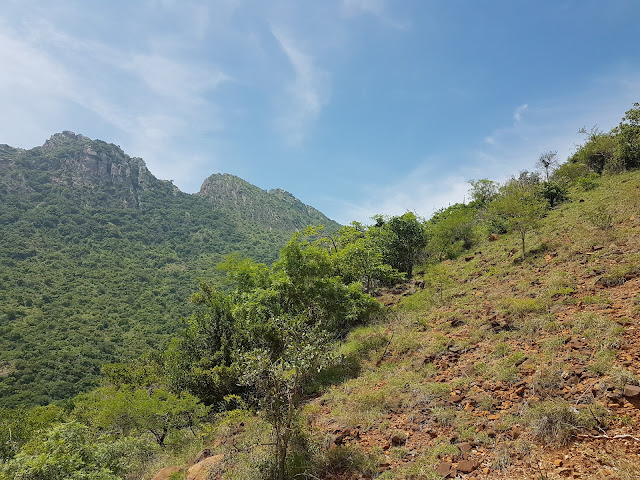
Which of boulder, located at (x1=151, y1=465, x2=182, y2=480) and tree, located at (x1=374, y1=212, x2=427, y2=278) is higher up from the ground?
tree, located at (x1=374, y1=212, x2=427, y2=278)

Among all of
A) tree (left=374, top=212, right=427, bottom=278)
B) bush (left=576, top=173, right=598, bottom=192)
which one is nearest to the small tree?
tree (left=374, top=212, right=427, bottom=278)

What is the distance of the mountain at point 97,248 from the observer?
2277 inches

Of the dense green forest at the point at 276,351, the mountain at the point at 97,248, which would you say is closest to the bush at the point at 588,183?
the dense green forest at the point at 276,351

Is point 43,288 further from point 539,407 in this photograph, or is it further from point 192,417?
point 539,407

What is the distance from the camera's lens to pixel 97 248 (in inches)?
4183

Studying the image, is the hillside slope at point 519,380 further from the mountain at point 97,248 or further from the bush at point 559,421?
the mountain at point 97,248

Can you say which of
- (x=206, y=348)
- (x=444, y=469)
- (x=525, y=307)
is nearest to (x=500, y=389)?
(x=444, y=469)

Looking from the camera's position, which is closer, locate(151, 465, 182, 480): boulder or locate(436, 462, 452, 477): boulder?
locate(436, 462, 452, 477): boulder

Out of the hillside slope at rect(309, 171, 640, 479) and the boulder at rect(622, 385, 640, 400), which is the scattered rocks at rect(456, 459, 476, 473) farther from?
the boulder at rect(622, 385, 640, 400)

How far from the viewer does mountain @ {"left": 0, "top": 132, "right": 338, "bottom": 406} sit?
57.8 m

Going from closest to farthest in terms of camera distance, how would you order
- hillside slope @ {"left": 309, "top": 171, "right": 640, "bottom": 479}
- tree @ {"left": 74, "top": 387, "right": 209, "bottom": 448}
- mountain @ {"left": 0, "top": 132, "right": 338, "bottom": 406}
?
hillside slope @ {"left": 309, "top": 171, "right": 640, "bottom": 479}, tree @ {"left": 74, "top": 387, "right": 209, "bottom": 448}, mountain @ {"left": 0, "top": 132, "right": 338, "bottom": 406}

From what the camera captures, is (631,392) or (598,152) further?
(598,152)

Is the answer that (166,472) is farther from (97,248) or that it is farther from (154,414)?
A: (97,248)

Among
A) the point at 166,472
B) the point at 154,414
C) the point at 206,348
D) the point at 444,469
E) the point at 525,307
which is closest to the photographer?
the point at 444,469
